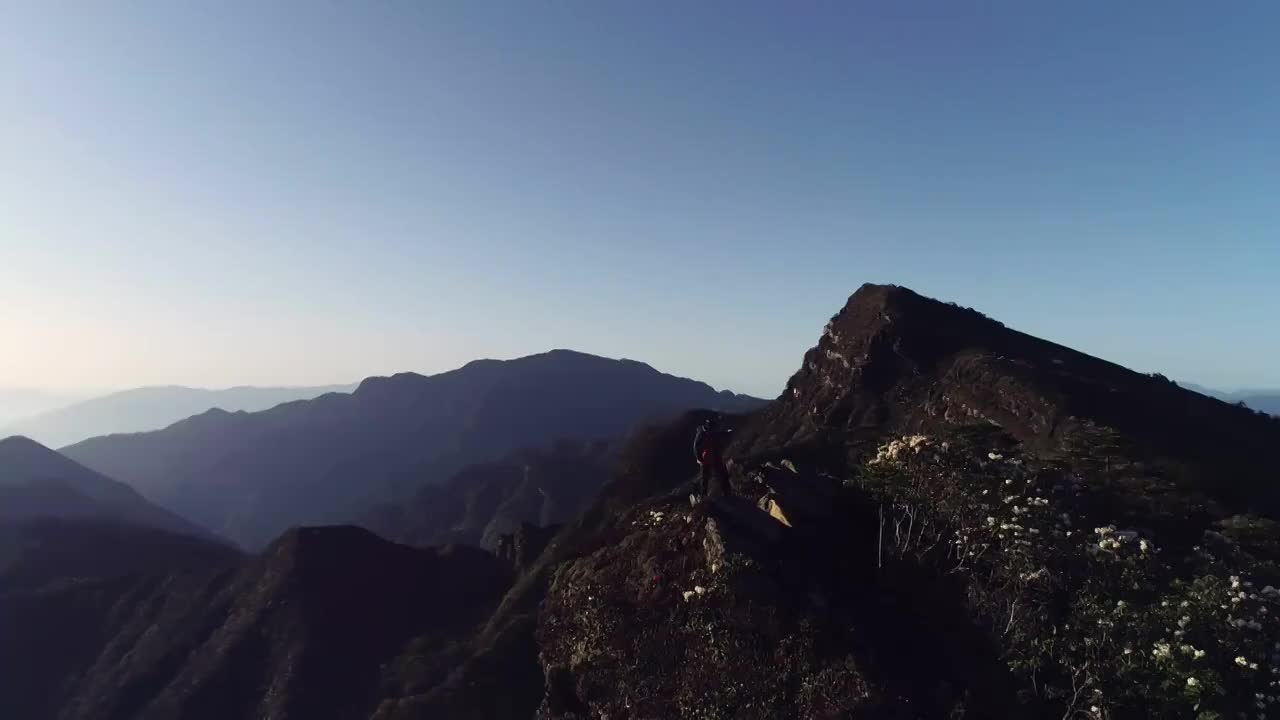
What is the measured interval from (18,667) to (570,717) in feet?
183

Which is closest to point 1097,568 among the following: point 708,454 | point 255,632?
point 708,454

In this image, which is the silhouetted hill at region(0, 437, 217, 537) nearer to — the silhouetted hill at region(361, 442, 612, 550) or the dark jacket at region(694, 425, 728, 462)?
the silhouetted hill at region(361, 442, 612, 550)

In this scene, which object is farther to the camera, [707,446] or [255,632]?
[255,632]

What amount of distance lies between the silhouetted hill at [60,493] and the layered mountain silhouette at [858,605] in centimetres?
10195

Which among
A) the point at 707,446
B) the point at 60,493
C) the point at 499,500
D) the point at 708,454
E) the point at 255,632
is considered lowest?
the point at 499,500

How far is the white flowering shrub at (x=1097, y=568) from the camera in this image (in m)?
15.5

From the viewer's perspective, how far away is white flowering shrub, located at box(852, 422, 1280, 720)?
1553 cm

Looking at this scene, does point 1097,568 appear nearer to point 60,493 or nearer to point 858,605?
point 858,605

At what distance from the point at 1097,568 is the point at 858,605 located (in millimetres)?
6975

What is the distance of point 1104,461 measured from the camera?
25.8 metres

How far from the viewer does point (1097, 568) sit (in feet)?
63.0

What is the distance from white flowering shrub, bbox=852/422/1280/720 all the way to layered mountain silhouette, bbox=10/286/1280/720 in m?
0.07

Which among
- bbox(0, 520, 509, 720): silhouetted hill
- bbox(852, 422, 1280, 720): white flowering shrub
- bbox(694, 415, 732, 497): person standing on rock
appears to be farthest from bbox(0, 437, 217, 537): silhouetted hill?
bbox(852, 422, 1280, 720): white flowering shrub

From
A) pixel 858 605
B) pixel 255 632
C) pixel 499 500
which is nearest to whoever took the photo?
pixel 858 605
